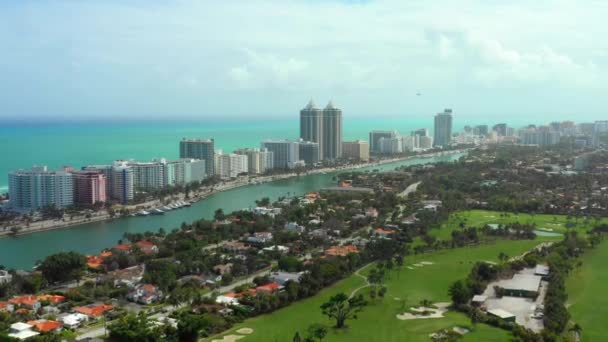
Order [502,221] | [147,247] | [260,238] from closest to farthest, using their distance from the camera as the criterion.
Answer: [147,247], [260,238], [502,221]

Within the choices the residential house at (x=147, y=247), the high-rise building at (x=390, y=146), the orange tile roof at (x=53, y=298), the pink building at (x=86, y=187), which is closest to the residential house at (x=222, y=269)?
the residential house at (x=147, y=247)

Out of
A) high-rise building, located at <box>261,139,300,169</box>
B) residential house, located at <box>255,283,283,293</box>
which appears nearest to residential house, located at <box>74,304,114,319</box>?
residential house, located at <box>255,283,283,293</box>

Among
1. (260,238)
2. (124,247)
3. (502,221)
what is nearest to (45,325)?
(124,247)

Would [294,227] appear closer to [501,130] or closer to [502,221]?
[502,221]

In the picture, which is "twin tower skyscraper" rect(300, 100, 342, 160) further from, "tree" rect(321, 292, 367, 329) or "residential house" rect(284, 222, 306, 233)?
"tree" rect(321, 292, 367, 329)

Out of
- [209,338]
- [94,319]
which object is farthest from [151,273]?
[209,338]

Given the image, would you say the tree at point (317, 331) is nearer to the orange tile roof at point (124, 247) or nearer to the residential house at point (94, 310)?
the residential house at point (94, 310)
